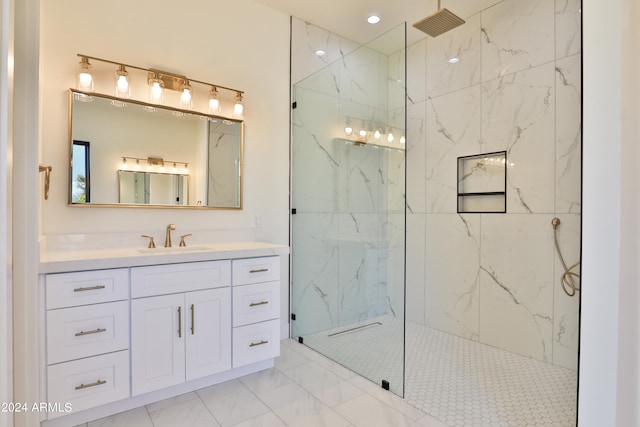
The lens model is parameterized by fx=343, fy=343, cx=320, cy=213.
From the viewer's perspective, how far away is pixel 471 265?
10.2 ft

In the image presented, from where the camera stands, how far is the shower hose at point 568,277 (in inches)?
96.2

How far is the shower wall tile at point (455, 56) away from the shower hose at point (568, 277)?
1.43 meters

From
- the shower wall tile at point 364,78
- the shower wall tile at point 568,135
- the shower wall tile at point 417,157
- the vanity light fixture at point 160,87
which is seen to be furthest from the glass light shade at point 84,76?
the shower wall tile at point 568,135

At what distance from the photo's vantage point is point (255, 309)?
2.34 m

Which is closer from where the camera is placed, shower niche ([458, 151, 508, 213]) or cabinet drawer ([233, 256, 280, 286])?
cabinet drawer ([233, 256, 280, 286])

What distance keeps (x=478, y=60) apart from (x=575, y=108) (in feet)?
3.11

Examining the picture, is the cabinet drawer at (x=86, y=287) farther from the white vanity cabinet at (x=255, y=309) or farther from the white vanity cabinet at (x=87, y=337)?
the white vanity cabinet at (x=255, y=309)

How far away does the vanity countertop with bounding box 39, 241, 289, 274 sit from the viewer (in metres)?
1.69

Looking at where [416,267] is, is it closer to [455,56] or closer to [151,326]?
[455,56]

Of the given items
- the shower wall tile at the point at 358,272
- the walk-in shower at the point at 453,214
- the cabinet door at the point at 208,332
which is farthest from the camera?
the shower wall tile at the point at 358,272

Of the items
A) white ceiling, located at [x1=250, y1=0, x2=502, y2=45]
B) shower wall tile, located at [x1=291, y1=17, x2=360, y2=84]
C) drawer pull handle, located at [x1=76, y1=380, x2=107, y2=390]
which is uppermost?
white ceiling, located at [x1=250, y1=0, x2=502, y2=45]

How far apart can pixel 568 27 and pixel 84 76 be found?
3303 mm

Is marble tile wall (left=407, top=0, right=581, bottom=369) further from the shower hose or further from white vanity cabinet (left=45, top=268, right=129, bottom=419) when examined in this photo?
white vanity cabinet (left=45, top=268, right=129, bottom=419)

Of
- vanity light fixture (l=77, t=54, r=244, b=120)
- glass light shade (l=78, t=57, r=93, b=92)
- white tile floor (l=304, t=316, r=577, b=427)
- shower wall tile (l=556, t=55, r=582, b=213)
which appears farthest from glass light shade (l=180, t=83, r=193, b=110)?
shower wall tile (l=556, t=55, r=582, b=213)
